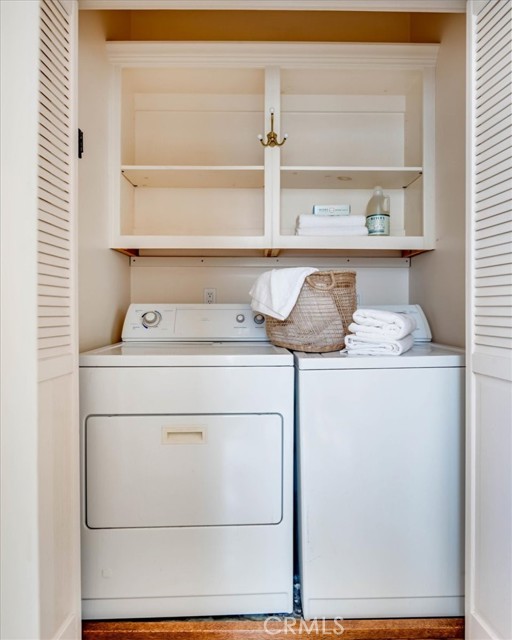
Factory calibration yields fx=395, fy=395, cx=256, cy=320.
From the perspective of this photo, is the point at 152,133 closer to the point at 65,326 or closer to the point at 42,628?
the point at 65,326

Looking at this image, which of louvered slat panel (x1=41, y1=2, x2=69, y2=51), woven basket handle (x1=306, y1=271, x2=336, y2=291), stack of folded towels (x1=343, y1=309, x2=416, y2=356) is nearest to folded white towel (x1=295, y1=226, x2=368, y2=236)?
woven basket handle (x1=306, y1=271, x2=336, y2=291)

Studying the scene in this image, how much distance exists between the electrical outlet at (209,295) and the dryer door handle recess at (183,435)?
0.96 m

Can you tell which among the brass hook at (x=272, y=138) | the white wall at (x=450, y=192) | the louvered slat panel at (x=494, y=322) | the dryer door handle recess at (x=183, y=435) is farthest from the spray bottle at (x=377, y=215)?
the dryer door handle recess at (x=183, y=435)

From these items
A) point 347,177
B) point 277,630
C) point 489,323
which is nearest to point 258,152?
point 347,177

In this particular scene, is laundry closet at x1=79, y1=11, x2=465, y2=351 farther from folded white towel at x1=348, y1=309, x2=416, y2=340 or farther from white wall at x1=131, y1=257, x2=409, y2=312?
folded white towel at x1=348, y1=309, x2=416, y2=340

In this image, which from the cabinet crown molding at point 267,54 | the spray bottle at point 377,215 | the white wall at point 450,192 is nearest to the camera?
the white wall at point 450,192

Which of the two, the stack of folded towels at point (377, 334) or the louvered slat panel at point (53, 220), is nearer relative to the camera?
the louvered slat panel at point (53, 220)

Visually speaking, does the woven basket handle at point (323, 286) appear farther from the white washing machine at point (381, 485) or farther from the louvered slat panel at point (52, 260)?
the louvered slat panel at point (52, 260)

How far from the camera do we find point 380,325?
1.50 m

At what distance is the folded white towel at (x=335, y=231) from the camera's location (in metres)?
1.91

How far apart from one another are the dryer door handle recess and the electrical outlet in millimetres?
956

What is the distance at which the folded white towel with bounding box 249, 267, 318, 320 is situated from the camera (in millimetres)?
1549

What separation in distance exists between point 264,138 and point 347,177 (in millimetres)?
465

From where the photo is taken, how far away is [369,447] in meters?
1.39
